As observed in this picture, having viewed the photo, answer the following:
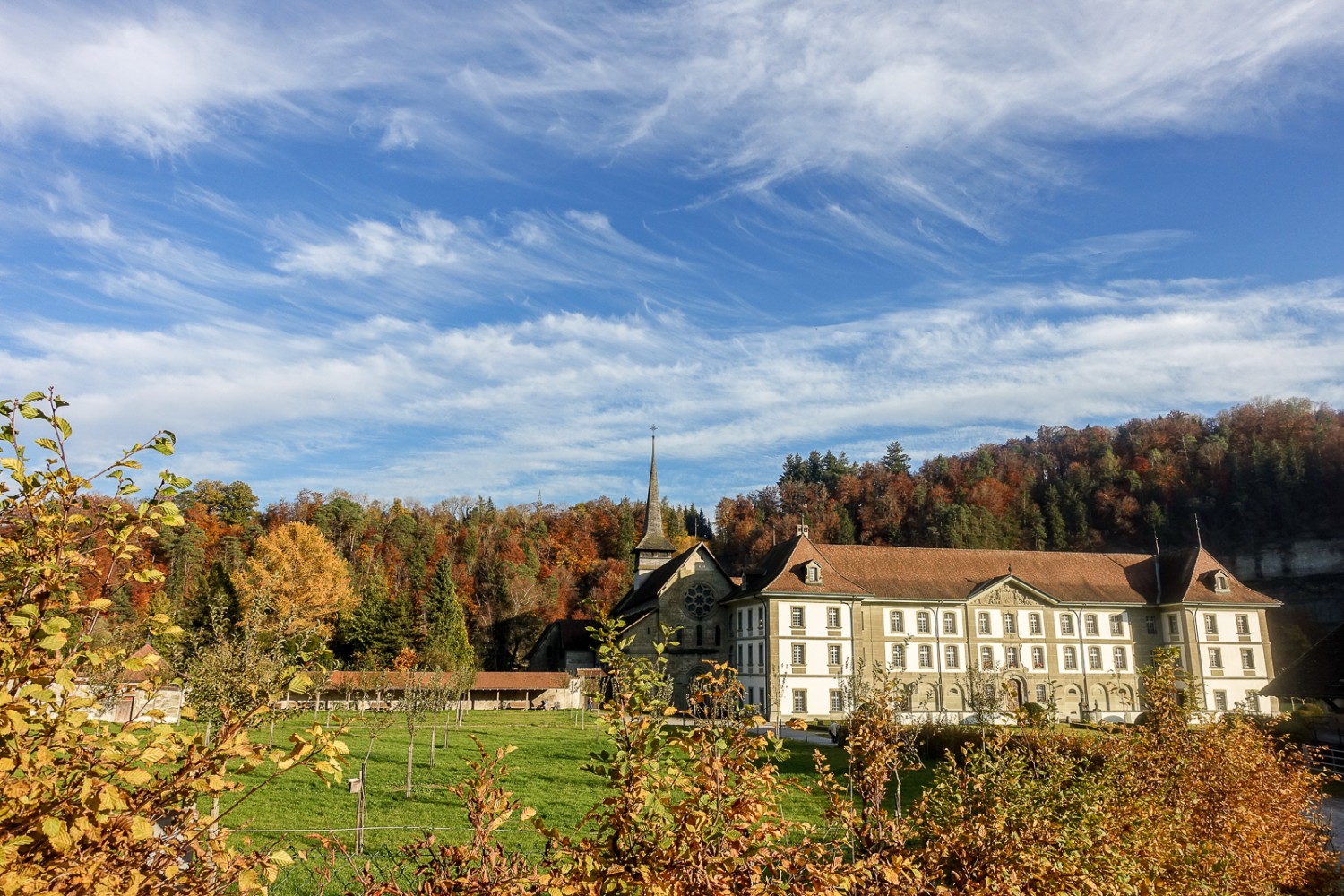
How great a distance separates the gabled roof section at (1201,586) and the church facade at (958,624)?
10 cm

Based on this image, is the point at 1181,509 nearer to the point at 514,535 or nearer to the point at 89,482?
the point at 514,535

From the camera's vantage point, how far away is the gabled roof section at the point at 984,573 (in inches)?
2047

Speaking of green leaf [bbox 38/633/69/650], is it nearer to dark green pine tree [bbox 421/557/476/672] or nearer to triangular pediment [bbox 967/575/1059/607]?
triangular pediment [bbox 967/575/1059/607]

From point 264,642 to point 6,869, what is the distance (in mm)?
15620

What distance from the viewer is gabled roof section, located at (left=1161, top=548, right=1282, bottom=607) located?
173 ft

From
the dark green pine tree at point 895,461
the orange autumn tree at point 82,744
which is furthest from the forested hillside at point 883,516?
the orange autumn tree at point 82,744

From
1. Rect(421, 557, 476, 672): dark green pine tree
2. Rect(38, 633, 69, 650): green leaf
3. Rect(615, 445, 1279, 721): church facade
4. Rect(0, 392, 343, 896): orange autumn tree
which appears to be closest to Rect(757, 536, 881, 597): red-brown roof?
Rect(615, 445, 1279, 721): church facade

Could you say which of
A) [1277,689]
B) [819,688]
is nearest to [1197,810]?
[1277,689]

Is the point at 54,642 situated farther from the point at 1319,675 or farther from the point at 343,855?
the point at 1319,675

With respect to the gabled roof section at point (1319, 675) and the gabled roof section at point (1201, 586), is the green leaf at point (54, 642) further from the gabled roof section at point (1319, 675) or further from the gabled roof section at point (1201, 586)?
the gabled roof section at point (1201, 586)

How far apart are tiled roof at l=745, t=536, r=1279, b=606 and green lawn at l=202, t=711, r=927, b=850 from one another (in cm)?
1714

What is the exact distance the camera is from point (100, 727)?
365 centimetres

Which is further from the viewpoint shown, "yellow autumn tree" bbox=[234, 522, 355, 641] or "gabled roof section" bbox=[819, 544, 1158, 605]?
"yellow autumn tree" bbox=[234, 522, 355, 641]

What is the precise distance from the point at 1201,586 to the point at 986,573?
12.9 meters
